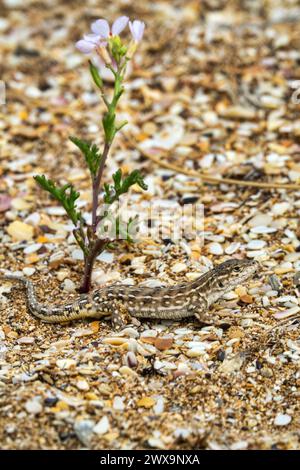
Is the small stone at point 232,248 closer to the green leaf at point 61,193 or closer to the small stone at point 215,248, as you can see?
the small stone at point 215,248

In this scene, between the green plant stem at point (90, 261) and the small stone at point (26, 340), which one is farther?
the green plant stem at point (90, 261)

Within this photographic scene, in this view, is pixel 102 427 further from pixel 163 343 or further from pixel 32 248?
pixel 32 248

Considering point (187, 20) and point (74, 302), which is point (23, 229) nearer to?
point (74, 302)

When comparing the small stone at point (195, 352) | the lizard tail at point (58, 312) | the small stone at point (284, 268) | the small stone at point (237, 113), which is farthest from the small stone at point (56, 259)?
the small stone at point (237, 113)

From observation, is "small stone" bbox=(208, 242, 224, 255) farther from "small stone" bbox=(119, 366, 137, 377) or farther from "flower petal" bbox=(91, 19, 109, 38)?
"flower petal" bbox=(91, 19, 109, 38)

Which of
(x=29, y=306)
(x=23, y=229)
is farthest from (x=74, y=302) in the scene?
(x=23, y=229)

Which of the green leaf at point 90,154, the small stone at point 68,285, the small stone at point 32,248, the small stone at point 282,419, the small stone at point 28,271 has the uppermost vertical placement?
the green leaf at point 90,154

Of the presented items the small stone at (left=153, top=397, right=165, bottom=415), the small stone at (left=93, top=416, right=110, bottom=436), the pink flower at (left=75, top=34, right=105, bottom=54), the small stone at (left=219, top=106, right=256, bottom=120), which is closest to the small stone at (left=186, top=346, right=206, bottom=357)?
the small stone at (left=153, top=397, right=165, bottom=415)
